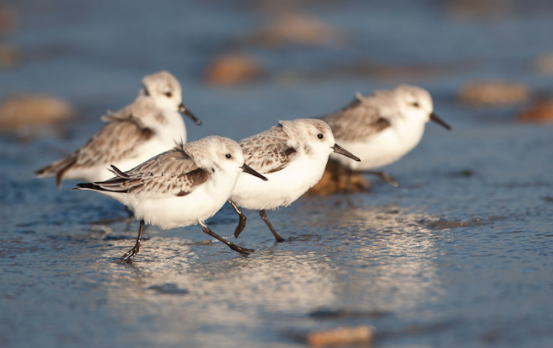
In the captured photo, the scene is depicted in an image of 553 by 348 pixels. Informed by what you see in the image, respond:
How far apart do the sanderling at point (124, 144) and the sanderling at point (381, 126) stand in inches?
72.6

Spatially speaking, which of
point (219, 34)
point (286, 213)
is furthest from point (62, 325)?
point (219, 34)

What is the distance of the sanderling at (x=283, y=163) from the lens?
249 inches

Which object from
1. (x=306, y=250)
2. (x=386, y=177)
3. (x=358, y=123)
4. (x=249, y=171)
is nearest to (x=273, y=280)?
(x=306, y=250)

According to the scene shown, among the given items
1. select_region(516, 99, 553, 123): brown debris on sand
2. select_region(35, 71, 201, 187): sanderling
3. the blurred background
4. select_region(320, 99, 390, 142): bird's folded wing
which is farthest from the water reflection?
select_region(516, 99, 553, 123): brown debris on sand

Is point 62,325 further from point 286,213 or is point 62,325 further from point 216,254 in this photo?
point 286,213

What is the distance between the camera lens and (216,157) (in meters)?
5.83

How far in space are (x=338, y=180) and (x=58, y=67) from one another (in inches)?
381

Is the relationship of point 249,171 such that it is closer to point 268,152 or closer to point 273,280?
point 268,152

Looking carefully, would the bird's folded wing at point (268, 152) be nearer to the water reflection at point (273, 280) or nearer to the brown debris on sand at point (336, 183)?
the water reflection at point (273, 280)

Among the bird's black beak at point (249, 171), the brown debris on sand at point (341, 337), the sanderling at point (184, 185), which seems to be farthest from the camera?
the bird's black beak at point (249, 171)

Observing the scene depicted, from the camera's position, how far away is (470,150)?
9.51 meters

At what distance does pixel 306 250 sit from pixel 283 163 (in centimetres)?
79

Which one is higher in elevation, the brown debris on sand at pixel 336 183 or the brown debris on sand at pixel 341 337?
the brown debris on sand at pixel 336 183

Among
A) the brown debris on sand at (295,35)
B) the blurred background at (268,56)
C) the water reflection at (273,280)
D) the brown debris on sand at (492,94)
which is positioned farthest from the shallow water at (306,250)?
the brown debris on sand at (295,35)
